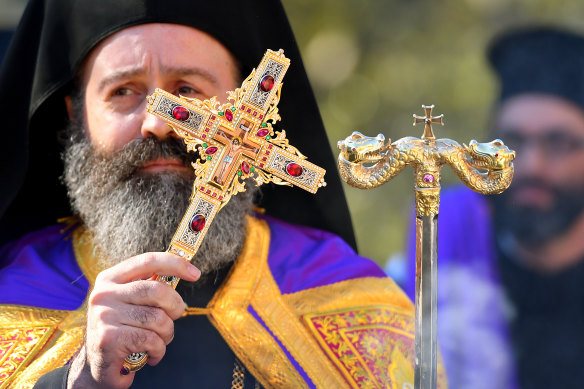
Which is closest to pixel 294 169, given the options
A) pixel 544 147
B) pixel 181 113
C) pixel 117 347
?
pixel 181 113

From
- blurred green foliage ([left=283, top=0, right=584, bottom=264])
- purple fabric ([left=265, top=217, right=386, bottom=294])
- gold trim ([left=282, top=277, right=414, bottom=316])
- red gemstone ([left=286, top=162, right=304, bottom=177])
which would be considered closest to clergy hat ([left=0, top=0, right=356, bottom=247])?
purple fabric ([left=265, top=217, right=386, bottom=294])

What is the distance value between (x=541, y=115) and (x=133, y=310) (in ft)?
17.0

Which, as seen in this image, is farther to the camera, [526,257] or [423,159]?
[526,257]

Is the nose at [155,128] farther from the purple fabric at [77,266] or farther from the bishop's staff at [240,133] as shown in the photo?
the purple fabric at [77,266]

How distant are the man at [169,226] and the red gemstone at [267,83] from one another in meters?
0.62

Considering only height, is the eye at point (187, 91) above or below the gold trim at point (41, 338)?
above

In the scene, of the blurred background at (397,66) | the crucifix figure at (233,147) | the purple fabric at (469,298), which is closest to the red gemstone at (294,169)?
the crucifix figure at (233,147)

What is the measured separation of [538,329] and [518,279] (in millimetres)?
402

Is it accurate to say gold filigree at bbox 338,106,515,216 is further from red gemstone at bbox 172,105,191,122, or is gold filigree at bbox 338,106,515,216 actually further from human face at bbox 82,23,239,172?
human face at bbox 82,23,239,172

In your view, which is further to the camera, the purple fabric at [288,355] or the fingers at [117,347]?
the purple fabric at [288,355]

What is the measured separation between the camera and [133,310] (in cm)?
255

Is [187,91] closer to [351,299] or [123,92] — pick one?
[123,92]

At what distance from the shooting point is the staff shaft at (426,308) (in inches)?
93.9

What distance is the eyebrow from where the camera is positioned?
3.27m
